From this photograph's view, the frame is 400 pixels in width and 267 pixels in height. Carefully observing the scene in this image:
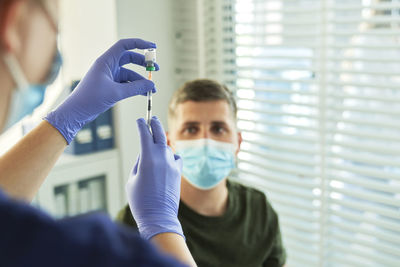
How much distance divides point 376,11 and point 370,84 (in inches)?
13.5

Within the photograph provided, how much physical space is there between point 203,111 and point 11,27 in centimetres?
126

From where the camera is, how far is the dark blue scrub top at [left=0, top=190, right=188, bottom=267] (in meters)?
0.46

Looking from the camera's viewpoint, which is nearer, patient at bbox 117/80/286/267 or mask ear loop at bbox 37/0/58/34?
mask ear loop at bbox 37/0/58/34

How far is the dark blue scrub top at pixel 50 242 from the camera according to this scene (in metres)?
0.46

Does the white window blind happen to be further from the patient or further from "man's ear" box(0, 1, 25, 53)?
"man's ear" box(0, 1, 25, 53)

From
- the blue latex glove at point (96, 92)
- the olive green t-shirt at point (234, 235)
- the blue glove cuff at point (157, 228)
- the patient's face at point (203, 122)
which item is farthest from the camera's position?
the patient's face at point (203, 122)

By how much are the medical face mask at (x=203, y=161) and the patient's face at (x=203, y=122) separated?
0.13 feet

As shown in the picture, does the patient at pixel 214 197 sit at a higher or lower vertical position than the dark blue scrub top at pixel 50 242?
lower

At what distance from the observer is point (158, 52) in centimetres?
271

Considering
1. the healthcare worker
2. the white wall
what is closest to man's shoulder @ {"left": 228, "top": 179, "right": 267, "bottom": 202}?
the white wall

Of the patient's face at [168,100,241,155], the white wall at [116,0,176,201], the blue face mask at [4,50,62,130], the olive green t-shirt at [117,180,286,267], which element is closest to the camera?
the blue face mask at [4,50,62,130]

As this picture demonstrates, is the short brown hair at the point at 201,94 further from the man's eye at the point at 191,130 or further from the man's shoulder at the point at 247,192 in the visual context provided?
the man's shoulder at the point at 247,192

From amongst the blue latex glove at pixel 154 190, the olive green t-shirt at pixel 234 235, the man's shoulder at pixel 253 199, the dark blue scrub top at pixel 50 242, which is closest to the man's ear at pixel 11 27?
the dark blue scrub top at pixel 50 242

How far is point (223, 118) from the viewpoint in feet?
5.90
